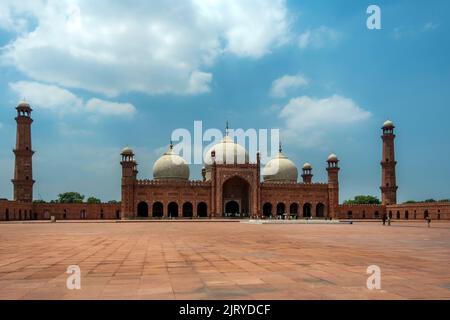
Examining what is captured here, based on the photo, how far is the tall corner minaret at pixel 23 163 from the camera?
4250 cm

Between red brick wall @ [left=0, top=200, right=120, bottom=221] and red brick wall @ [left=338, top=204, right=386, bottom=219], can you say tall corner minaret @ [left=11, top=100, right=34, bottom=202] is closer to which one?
red brick wall @ [left=0, top=200, right=120, bottom=221]

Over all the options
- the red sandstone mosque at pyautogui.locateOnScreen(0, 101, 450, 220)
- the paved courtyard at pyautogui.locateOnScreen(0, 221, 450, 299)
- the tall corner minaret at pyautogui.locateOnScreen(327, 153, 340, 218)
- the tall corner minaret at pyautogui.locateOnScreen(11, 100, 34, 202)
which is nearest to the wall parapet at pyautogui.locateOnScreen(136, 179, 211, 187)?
the red sandstone mosque at pyautogui.locateOnScreen(0, 101, 450, 220)

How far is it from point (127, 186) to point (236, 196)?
11359 millimetres

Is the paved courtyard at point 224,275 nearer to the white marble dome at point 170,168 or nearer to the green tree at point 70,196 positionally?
the white marble dome at point 170,168

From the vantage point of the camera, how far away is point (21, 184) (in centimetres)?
4253

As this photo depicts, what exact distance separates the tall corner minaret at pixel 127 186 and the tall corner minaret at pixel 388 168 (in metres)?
27.2

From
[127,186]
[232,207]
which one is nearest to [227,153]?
[232,207]

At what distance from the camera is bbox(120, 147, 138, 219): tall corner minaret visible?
43362 mm

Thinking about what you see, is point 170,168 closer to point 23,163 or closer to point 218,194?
point 218,194

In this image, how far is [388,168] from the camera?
165 feet

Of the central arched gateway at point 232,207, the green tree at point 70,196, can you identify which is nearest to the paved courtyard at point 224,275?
the central arched gateway at point 232,207
